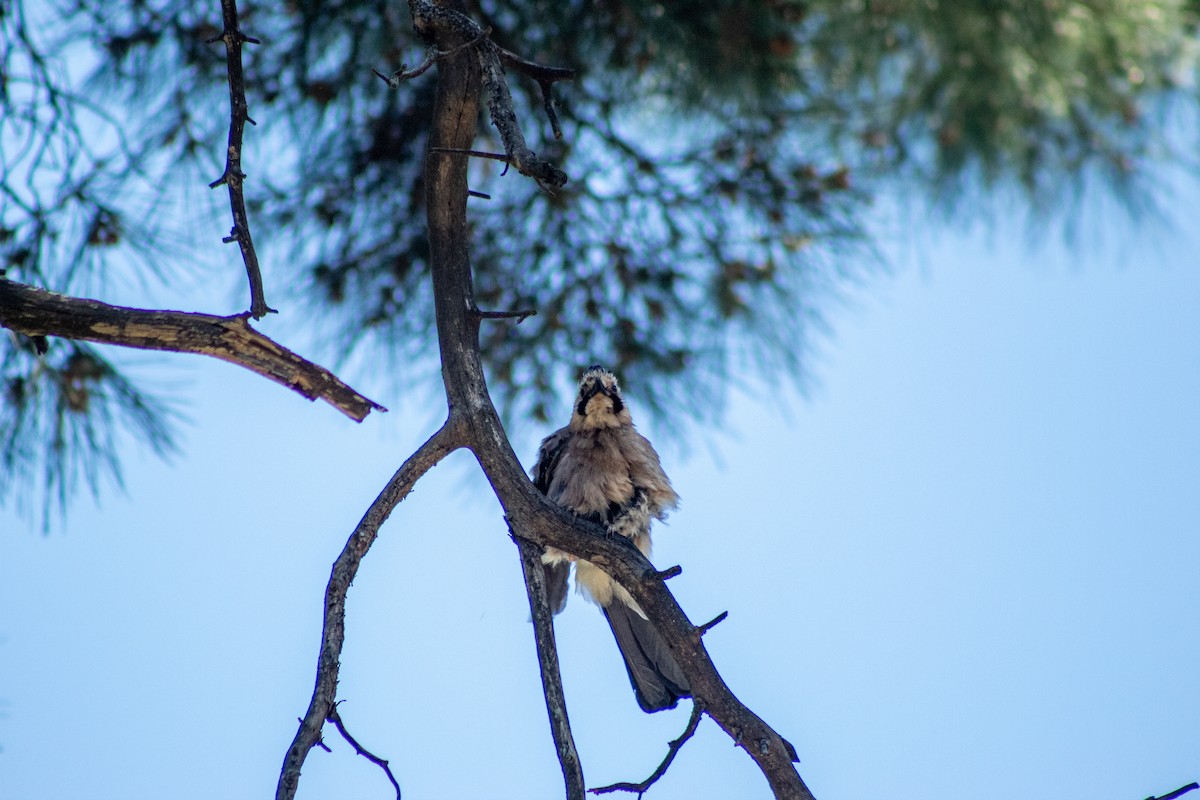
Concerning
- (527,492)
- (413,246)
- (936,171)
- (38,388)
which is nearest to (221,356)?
(527,492)

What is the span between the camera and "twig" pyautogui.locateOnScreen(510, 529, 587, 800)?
2211mm

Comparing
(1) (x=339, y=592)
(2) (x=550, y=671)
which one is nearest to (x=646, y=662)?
(2) (x=550, y=671)

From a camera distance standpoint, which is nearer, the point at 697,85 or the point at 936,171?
the point at 697,85

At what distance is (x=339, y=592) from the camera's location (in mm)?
2234

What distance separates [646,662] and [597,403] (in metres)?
0.80

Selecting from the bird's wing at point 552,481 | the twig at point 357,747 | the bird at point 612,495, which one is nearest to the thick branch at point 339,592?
the twig at point 357,747

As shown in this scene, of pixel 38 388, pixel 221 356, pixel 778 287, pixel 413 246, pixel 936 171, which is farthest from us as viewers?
pixel 936 171

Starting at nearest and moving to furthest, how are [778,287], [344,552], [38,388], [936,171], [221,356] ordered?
[344,552]
[221,356]
[38,388]
[778,287]
[936,171]

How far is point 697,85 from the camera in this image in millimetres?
4133

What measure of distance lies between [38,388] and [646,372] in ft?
5.99

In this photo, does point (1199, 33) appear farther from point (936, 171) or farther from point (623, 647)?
point (623, 647)

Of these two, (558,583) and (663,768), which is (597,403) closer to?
(558,583)

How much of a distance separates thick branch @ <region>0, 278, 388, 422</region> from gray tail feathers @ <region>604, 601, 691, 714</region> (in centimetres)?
121

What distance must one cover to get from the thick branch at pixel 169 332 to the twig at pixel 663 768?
902mm
